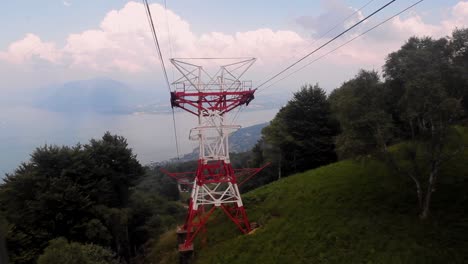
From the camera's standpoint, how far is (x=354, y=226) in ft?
46.1

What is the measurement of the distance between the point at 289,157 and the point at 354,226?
18.9m

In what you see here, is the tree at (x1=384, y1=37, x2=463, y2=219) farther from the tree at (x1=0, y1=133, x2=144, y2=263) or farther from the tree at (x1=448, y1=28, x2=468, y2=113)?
the tree at (x1=0, y1=133, x2=144, y2=263)

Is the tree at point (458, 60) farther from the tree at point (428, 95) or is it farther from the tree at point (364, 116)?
the tree at point (364, 116)

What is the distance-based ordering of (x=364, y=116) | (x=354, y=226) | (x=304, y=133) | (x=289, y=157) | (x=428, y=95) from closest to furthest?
1. (x=428, y=95)
2. (x=364, y=116)
3. (x=354, y=226)
4. (x=304, y=133)
5. (x=289, y=157)

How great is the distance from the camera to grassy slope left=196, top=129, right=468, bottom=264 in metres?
12.1

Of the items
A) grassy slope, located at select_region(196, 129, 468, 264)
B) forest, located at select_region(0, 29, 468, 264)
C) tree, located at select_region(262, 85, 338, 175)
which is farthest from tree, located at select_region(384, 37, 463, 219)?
tree, located at select_region(262, 85, 338, 175)

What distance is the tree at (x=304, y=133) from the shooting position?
31469mm

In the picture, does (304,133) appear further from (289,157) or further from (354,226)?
(354,226)

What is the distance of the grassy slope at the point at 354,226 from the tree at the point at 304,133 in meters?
10.9

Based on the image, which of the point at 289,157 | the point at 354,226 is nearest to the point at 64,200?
the point at 354,226

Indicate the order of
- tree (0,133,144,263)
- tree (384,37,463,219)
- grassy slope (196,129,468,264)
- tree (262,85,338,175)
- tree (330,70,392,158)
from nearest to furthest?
tree (384,37,463,219) < grassy slope (196,129,468,264) < tree (330,70,392,158) < tree (0,133,144,263) < tree (262,85,338,175)

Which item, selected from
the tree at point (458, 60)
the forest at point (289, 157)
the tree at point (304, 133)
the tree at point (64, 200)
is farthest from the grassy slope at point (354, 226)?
the tree at point (304, 133)

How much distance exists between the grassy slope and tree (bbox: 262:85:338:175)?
10889 mm

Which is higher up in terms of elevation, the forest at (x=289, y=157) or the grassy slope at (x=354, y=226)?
the forest at (x=289, y=157)
